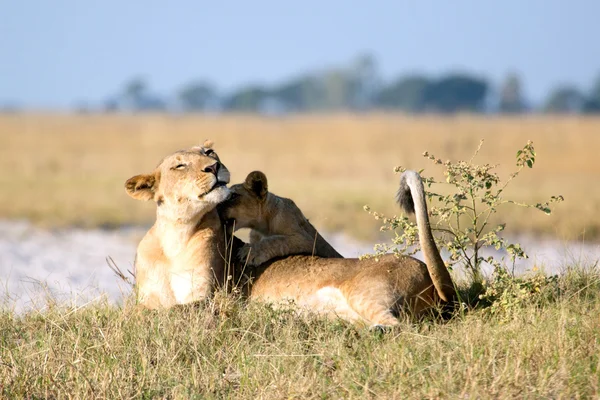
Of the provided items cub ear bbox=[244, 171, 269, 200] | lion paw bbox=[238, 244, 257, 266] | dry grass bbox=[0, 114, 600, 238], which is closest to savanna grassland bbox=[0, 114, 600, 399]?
lion paw bbox=[238, 244, 257, 266]

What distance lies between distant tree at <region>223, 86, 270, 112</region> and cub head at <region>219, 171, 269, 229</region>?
73.9 metres

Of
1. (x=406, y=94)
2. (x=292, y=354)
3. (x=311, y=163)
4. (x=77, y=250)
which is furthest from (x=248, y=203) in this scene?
(x=406, y=94)

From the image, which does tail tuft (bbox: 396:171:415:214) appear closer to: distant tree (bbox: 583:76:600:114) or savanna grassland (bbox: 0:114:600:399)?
savanna grassland (bbox: 0:114:600:399)

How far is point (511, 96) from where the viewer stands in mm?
78625

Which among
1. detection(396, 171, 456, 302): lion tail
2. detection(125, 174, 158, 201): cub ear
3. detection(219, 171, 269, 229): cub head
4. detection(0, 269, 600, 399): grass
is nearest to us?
detection(0, 269, 600, 399): grass

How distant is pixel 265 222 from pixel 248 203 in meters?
0.14

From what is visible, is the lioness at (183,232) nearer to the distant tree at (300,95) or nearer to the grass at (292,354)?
the grass at (292,354)

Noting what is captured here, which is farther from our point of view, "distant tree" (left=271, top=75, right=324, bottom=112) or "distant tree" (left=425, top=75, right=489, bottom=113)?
"distant tree" (left=271, top=75, right=324, bottom=112)

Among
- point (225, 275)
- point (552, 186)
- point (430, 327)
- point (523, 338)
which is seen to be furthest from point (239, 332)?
point (552, 186)

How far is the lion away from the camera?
4586 mm

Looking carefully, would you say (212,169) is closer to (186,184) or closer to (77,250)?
(186,184)

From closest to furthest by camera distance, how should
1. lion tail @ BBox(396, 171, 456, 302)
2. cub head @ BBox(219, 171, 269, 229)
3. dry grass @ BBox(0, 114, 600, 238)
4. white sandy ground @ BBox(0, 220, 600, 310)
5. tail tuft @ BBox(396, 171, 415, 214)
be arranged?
lion tail @ BBox(396, 171, 456, 302) → tail tuft @ BBox(396, 171, 415, 214) → cub head @ BBox(219, 171, 269, 229) → white sandy ground @ BBox(0, 220, 600, 310) → dry grass @ BBox(0, 114, 600, 238)

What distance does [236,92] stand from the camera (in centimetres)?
8362

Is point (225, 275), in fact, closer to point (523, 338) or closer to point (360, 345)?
point (360, 345)
